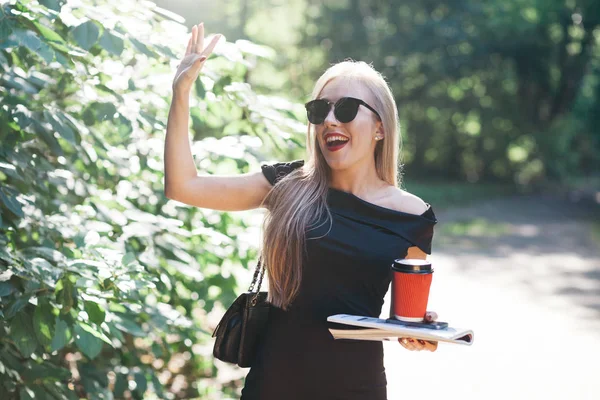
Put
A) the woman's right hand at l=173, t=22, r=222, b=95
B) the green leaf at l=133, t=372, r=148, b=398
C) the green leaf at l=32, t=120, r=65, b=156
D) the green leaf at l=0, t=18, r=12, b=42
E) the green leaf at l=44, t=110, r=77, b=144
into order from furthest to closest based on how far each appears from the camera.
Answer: the green leaf at l=133, t=372, r=148, b=398 → the green leaf at l=32, t=120, r=65, b=156 → the green leaf at l=44, t=110, r=77, b=144 → the green leaf at l=0, t=18, r=12, b=42 → the woman's right hand at l=173, t=22, r=222, b=95

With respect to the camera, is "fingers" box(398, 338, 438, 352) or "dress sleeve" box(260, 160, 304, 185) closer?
"fingers" box(398, 338, 438, 352)

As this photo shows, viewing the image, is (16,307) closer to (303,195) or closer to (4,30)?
(4,30)

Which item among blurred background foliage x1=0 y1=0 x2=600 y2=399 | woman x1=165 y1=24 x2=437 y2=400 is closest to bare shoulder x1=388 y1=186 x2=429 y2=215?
woman x1=165 y1=24 x2=437 y2=400

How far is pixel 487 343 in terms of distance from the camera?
766cm

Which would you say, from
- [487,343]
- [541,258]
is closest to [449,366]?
[487,343]

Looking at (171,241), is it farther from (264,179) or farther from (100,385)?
(264,179)

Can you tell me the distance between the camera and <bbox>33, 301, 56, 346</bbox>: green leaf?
8.79ft

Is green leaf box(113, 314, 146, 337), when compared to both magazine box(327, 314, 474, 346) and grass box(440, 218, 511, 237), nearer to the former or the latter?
magazine box(327, 314, 474, 346)

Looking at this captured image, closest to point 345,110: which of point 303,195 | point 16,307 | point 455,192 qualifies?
point 303,195

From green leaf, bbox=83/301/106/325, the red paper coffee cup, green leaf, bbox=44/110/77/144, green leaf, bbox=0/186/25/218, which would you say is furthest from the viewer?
green leaf, bbox=44/110/77/144

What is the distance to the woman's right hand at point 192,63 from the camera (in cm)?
245

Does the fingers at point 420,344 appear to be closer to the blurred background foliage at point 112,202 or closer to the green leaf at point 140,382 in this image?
the blurred background foliage at point 112,202

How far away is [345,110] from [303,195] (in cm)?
32

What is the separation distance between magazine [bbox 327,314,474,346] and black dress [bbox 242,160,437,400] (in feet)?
0.59
